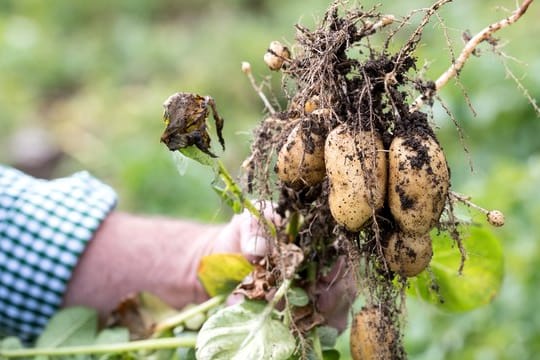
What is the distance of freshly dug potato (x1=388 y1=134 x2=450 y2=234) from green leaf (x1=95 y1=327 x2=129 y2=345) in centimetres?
59

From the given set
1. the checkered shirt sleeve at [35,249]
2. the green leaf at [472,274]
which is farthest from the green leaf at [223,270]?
the checkered shirt sleeve at [35,249]

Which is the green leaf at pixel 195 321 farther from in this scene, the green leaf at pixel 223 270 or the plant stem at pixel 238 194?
the plant stem at pixel 238 194

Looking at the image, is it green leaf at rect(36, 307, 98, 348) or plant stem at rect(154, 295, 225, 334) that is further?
green leaf at rect(36, 307, 98, 348)

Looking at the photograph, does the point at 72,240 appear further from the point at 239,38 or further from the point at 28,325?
the point at 239,38

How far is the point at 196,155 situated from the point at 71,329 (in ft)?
1.80

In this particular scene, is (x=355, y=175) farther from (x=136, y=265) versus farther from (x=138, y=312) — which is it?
(x=136, y=265)

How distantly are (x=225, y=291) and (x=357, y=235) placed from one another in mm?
304

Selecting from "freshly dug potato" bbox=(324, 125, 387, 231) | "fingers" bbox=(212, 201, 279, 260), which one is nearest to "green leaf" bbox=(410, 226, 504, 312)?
"fingers" bbox=(212, 201, 279, 260)

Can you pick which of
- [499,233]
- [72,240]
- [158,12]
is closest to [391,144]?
[72,240]

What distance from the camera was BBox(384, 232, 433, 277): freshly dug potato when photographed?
104cm

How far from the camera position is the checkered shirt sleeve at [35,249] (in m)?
1.71

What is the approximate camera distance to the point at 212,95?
482 cm

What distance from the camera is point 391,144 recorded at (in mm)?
1022

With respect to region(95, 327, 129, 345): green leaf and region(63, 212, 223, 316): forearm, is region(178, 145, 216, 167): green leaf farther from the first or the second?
region(63, 212, 223, 316): forearm
